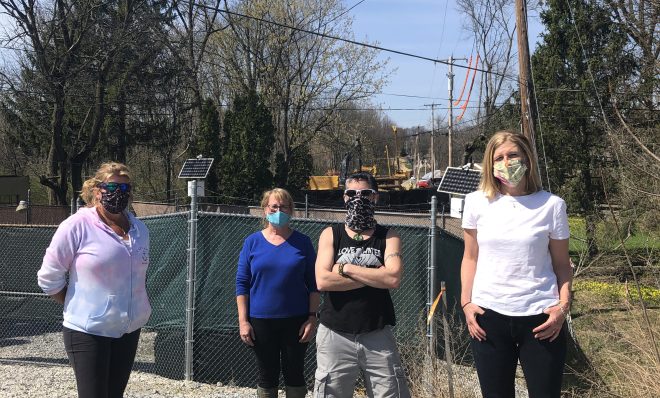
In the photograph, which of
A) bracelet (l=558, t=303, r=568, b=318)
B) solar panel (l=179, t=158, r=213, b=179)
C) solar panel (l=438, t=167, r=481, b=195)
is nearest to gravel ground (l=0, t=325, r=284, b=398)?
bracelet (l=558, t=303, r=568, b=318)

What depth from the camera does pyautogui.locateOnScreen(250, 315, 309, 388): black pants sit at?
15.7 feet

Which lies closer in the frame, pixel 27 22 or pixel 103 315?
pixel 103 315

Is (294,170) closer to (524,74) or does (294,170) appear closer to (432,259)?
(524,74)

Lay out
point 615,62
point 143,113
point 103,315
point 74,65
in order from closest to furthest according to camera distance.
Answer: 1. point 103,315
2. point 615,62
3. point 74,65
4. point 143,113

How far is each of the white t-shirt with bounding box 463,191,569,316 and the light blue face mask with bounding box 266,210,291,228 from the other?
173 cm

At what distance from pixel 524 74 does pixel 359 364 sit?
10094 millimetres

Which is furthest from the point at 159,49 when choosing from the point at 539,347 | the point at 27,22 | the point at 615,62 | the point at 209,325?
the point at 539,347

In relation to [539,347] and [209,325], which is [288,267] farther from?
[209,325]

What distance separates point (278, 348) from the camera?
4.87 m

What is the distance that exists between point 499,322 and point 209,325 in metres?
4.28

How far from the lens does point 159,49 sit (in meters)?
27.8

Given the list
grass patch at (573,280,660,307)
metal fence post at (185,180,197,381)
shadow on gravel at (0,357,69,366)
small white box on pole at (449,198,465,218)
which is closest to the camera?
metal fence post at (185,180,197,381)

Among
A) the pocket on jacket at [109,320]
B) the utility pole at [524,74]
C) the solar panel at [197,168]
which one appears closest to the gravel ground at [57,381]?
the pocket on jacket at [109,320]

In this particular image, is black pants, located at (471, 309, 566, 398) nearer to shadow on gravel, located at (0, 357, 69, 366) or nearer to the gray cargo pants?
the gray cargo pants
